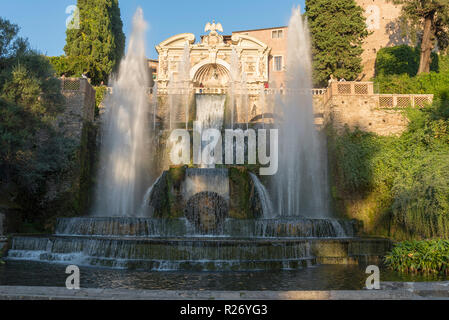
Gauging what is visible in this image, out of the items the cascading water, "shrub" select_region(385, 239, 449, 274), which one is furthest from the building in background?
"shrub" select_region(385, 239, 449, 274)

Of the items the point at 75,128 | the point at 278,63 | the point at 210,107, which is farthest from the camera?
the point at 278,63

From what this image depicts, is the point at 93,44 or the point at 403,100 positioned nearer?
the point at 403,100

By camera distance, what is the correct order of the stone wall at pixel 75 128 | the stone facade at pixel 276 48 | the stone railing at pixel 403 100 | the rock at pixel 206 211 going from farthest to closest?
the stone facade at pixel 276 48
the stone railing at pixel 403 100
the stone wall at pixel 75 128
the rock at pixel 206 211

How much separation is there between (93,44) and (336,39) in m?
18.4

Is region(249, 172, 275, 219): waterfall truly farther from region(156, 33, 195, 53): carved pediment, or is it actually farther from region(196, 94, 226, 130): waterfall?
region(156, 33, 195, 53): carved pediment

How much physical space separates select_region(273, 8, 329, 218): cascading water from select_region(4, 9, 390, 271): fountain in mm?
46

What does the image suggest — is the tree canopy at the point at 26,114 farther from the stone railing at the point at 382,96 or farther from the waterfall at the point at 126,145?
the stone railing at the point at 382,96

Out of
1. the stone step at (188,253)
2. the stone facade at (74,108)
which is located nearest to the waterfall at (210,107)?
the stone facade at (74,108)

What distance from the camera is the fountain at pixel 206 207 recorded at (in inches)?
338

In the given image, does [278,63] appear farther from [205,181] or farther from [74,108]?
[205,181]

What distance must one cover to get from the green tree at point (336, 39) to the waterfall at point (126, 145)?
1350cm

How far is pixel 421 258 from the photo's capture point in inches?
324

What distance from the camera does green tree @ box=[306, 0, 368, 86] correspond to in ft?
86.7

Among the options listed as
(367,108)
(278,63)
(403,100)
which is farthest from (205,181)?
(278,63)
